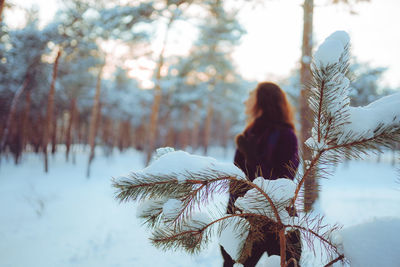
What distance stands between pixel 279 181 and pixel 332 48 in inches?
Answer: 20.0

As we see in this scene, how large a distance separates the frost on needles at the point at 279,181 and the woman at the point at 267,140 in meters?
0.77

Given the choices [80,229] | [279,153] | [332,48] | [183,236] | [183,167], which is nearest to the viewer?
[332,48]

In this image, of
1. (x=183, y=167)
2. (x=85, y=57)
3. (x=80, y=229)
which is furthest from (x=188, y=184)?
(x=85, y=57)

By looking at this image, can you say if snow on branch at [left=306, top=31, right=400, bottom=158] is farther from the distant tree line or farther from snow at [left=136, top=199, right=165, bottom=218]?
the distant tree line

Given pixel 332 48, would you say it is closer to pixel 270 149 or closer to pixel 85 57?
pixel 270 149

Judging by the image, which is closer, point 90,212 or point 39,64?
point 90,212

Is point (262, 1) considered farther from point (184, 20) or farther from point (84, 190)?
point (84, 190)

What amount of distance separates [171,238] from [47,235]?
456 cm

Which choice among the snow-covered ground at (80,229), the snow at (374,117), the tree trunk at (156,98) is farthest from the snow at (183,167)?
the tree trunk at (156,98)

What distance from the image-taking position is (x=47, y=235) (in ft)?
13.6

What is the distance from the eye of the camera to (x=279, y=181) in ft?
2.89

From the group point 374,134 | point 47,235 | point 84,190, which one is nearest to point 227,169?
point 374,134

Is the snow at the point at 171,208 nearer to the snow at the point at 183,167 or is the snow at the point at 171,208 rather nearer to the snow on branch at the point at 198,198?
the snow on branch at the point at 198,198

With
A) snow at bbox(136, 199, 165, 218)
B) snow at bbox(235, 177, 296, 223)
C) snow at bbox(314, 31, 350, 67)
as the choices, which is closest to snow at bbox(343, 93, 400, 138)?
snow at bbox(314, 31, 350, 67)
